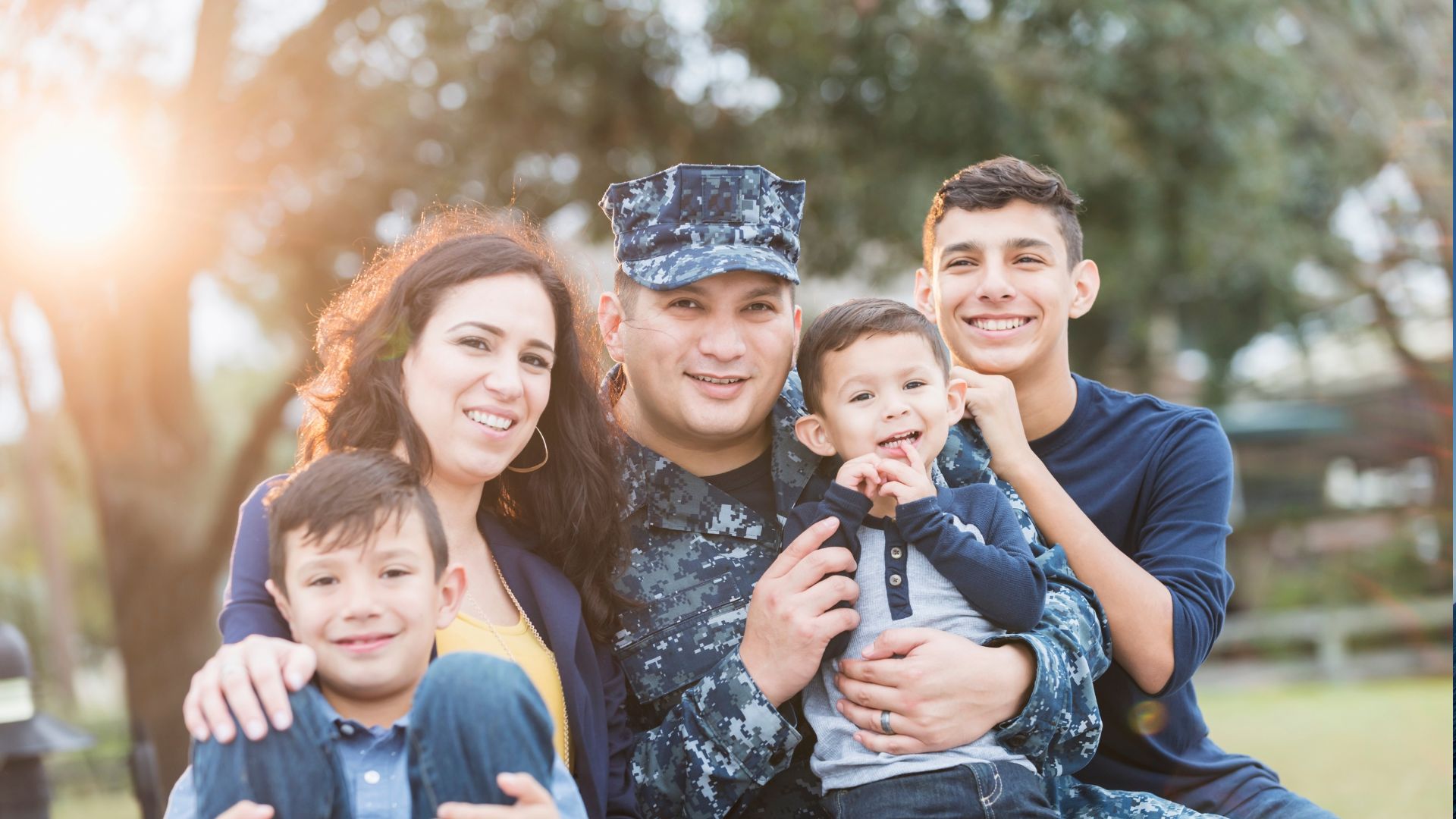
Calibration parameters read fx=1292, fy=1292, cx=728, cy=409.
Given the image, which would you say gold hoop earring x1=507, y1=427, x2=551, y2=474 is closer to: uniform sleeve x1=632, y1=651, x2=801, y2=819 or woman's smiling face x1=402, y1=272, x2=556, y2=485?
woman's smiling face x1=402, y1=272, x2=556, y2=485

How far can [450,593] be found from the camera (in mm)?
2539

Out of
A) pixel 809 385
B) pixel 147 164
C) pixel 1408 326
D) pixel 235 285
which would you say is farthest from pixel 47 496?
pixel 809 385

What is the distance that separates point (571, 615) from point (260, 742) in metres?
1.00

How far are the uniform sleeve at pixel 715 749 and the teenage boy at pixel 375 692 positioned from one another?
0.57 m

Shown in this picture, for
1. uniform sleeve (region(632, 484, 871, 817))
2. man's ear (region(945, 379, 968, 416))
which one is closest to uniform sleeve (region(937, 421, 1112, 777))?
man's ear (region(945, 379, 968, 416))

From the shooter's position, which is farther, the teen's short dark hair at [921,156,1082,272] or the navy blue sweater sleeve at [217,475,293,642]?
the teen's short dark hair at [921,156,1082,272]

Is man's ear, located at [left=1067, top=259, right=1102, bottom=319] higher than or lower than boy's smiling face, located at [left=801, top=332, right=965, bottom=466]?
higher

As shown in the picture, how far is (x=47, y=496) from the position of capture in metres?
25.2

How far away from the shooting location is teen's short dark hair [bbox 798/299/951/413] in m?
3.03

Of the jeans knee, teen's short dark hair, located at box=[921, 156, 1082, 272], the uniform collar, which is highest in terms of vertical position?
teen's short dark hair, located at box=[921, 156, 1082, 272]

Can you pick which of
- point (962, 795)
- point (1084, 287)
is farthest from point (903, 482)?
point (1084, 287)

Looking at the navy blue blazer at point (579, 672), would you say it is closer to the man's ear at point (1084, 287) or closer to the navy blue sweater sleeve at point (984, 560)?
the navy blue sweater sleeve at point (984, 560)

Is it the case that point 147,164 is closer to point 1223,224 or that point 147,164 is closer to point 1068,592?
point 1068,592

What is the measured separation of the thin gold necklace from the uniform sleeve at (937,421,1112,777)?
38.1 inches
